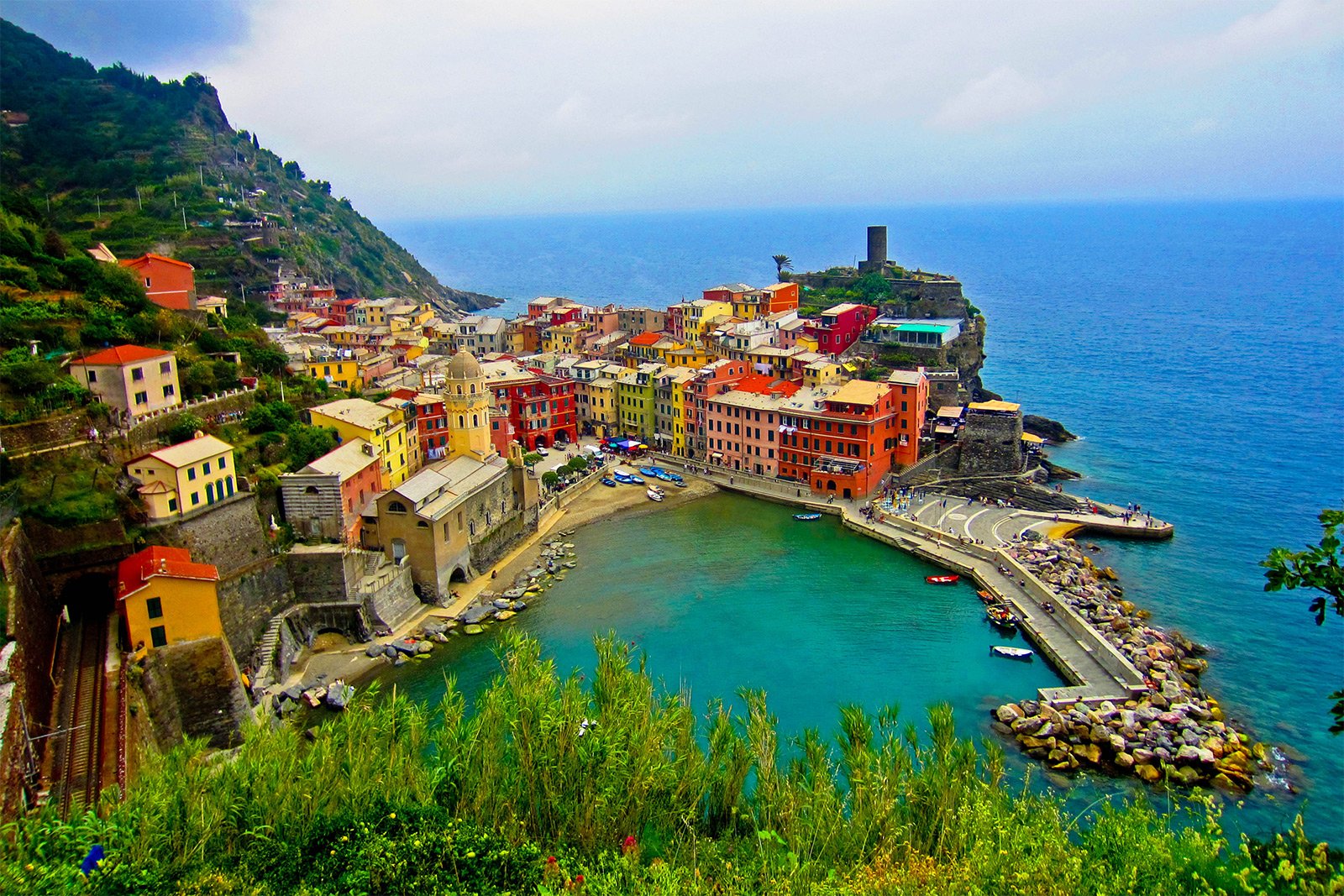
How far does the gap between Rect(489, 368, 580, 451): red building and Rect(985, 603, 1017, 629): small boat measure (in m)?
28.6

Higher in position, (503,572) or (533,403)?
(533,403)

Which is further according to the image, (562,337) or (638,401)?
(562,337)

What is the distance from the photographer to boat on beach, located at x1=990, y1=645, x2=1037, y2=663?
2972 cm

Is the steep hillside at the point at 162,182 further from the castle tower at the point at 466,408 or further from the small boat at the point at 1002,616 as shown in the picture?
the small boat at the point at 1002,616

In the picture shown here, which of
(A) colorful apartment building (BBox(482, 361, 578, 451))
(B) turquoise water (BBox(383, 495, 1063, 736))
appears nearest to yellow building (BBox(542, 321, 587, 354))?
(A) colorful apartment building (BBox(482, 361, 578, 451))

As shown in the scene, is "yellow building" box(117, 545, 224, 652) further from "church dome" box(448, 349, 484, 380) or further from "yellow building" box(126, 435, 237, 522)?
"church dome" box(448, 349, 484, 380)

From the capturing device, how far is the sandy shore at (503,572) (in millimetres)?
28844

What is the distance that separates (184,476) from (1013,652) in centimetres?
2717

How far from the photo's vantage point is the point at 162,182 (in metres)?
75.6

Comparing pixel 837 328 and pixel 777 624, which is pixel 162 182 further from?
pixel 777 624

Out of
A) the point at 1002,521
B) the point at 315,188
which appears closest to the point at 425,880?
the point at 1002,521

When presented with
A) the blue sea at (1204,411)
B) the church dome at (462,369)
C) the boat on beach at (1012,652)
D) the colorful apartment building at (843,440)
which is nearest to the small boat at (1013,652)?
the boat on beach at (1012,652)

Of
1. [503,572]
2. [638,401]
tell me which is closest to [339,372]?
[638,401]

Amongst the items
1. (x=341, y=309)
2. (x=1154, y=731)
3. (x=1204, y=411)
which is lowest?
(x=1154, y=731)
